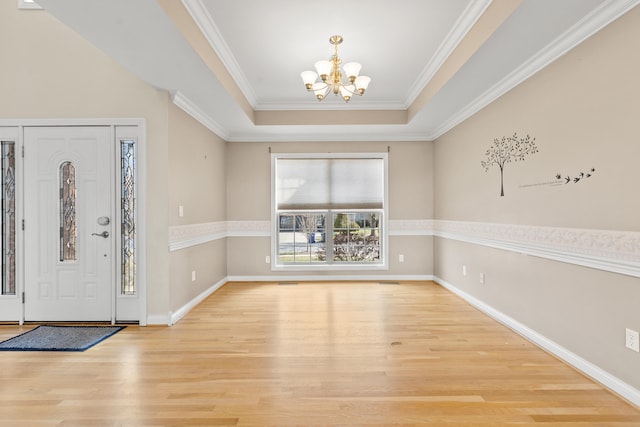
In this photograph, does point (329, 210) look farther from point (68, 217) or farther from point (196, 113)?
point (68, 217)

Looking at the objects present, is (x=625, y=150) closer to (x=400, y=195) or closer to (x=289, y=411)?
(x=289, y=411)

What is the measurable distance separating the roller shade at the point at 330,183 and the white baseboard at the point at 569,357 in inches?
99.3

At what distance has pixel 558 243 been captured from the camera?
276 cm

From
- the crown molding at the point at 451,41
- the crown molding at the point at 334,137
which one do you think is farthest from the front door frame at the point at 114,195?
the crown molding at the point at 451,41

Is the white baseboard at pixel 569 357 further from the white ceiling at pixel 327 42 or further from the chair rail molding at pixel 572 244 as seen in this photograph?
the white ceiling at pixel 327 42

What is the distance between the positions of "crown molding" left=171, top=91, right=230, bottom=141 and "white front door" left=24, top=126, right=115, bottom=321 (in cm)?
80

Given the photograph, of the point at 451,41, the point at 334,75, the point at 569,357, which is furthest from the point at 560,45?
the point at 569,357

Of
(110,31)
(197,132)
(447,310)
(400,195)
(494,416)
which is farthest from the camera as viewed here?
(400,195)

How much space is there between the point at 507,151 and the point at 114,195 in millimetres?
4201

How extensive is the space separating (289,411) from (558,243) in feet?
8.07

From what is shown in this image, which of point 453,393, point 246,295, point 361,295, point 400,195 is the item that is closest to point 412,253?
point 400,195

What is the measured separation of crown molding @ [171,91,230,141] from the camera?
12.4ft

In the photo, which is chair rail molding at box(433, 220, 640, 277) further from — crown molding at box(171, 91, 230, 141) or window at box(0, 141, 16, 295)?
window at box(0, 141, 16, 295)

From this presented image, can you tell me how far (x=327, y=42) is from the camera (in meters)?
3.32
